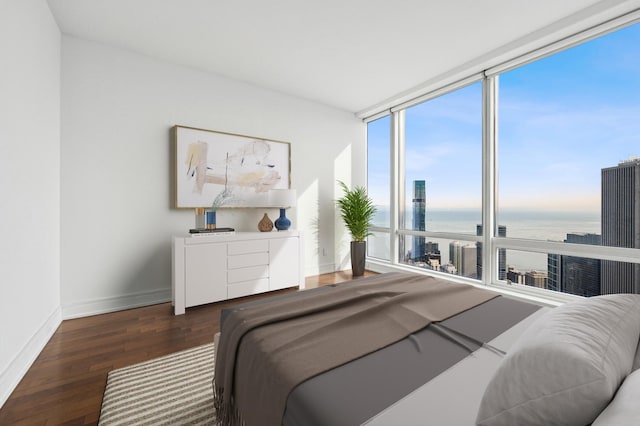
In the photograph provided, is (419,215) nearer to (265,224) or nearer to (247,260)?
(265,224)

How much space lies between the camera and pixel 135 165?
9.97ft

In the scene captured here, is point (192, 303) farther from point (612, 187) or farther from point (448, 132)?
point (612, 187)

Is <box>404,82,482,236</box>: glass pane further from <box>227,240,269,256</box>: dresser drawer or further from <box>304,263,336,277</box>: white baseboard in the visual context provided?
<box>227,240,269,256</box>: dresser drawer

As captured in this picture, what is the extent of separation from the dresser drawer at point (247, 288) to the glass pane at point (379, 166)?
2343 millimetres

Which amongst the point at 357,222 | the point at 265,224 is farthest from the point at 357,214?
the point at 265,224

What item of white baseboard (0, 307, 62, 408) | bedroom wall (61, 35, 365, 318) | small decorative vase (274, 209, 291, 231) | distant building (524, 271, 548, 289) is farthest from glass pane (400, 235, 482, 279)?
white baseboard (0, 307, 62, 408)

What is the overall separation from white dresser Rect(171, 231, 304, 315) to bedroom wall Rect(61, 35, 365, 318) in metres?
0.45

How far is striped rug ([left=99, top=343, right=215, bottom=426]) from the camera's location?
1.44m

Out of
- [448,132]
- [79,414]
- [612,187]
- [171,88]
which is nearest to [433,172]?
[448,132]

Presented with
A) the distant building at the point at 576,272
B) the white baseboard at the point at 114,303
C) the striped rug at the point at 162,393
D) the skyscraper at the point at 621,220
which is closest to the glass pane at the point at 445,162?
the distant building at the point at 576,272

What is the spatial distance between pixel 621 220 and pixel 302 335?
120 inches

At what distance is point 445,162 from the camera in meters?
3.80

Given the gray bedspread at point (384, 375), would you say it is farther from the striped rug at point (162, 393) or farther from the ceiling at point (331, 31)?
the ceiling at point (331, 31)

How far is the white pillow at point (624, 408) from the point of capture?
472 mm
